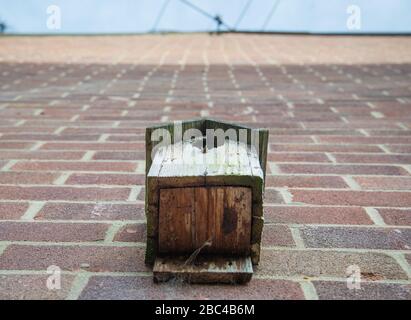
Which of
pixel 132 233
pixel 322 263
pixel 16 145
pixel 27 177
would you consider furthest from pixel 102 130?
pixel 322 263

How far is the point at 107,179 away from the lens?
2.05 metres

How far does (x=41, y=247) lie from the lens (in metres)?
1.45

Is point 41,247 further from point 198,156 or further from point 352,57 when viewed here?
point 352,57

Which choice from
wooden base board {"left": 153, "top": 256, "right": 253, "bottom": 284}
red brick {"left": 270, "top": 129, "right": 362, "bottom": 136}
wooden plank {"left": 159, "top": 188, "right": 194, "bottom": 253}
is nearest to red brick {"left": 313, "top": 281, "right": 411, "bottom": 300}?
wooden base board {"left": 153, "top": 256, "right": 253, "bottom": 284}

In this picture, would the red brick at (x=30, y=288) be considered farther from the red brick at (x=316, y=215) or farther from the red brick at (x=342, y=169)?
the red brick at (x=342, y=169)

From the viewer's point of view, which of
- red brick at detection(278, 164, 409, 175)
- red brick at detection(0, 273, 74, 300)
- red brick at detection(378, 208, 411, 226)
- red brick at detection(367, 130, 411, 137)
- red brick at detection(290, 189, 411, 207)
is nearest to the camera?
red brick at detection(0, 273, 74, 300)

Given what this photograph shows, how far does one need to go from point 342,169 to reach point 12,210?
1.34 metres

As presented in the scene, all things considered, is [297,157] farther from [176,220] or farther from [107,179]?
[176,220]

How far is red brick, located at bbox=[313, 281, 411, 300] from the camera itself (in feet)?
3.93

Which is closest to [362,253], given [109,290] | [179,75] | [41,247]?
[109,290]

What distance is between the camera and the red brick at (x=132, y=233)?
1511mm

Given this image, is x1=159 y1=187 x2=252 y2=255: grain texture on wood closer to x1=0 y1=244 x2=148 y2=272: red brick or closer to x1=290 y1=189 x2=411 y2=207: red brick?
x1=0 y1=244 x2=148 y2=272: red brick

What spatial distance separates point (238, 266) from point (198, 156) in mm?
309

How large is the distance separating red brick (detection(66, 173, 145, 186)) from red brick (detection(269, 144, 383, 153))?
75cm
